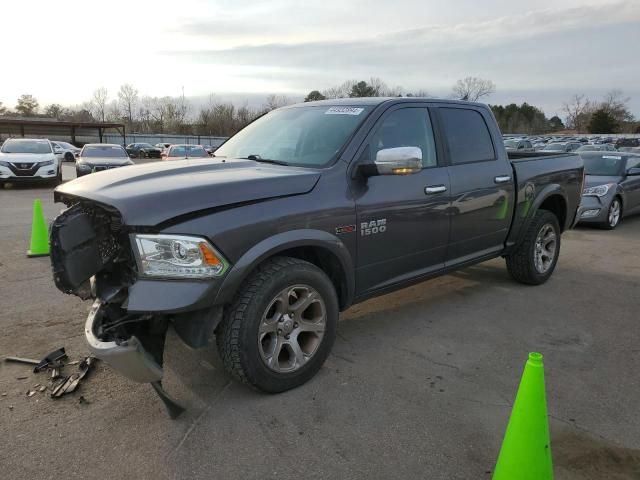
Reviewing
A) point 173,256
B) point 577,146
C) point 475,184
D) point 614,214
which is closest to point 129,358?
point 173,256

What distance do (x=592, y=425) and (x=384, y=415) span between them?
4.02ft

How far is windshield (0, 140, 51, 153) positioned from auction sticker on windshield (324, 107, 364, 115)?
15.8 meters

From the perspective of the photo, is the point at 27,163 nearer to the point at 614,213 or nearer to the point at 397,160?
the point at 397,160

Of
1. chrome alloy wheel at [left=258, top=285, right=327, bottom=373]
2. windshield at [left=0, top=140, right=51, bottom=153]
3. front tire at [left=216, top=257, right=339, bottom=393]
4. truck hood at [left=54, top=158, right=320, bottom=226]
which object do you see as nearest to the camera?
truck hood at [left=54, top=158, right=320, bottom=226]

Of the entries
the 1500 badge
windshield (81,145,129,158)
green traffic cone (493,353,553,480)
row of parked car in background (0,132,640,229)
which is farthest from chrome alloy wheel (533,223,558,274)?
windshield (81,145,129,158)

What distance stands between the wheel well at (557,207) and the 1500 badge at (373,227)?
284cm

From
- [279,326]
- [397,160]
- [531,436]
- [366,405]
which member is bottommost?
[366,405]

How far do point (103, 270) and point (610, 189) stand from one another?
10.1 m

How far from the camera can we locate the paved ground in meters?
2.58

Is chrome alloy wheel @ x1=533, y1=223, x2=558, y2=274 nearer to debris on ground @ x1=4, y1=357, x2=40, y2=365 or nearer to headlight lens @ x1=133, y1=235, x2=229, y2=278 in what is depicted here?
headlight lens @ x1=133, y1=235, x2=229, y2=278

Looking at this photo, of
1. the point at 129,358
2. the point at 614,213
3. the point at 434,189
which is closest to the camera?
the point at 129,358

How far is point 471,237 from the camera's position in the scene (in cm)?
461

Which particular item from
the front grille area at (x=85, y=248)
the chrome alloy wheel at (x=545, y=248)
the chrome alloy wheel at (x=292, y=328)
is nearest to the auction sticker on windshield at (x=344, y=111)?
the chrome alloy wheel at (x=292, y=328)

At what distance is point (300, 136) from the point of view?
3971 millimetres
